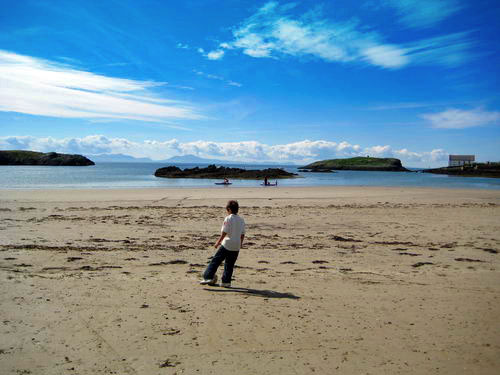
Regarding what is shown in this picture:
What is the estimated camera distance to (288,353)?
4.14 m

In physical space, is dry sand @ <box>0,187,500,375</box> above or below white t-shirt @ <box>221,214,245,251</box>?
below

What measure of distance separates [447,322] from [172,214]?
1323 centimetres

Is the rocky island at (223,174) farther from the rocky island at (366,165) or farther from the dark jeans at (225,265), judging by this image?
the rocky island at (366,165)

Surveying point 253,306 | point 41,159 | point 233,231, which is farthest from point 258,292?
point 41,159

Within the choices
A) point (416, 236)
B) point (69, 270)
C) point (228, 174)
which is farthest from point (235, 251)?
point (228, 174)

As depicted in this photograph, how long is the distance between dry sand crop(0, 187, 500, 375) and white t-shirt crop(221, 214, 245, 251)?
0.76 metres

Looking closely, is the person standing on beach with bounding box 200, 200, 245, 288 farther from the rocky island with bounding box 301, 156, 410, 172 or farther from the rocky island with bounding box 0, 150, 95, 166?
the rocky island with bounding box 0, 150, 95, 166

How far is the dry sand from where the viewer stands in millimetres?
3967

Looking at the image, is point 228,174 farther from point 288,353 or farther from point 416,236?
point 288,353

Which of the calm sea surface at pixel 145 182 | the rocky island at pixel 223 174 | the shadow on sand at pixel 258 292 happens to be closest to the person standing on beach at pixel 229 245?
the shadow on sand at pixel 258 292

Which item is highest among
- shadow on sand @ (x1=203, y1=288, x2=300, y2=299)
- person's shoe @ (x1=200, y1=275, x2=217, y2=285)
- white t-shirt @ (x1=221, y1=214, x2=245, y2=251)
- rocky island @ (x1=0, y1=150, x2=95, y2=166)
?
rocky island @ (x1=0, y1=150, x2=95, y2=166)

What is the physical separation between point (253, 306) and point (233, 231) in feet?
4.70

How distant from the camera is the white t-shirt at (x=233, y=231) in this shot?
643 centimetres

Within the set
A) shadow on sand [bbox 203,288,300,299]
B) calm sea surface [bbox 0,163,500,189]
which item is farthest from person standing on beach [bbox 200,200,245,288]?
calm sea surface [bbox 0,163,500,189]
